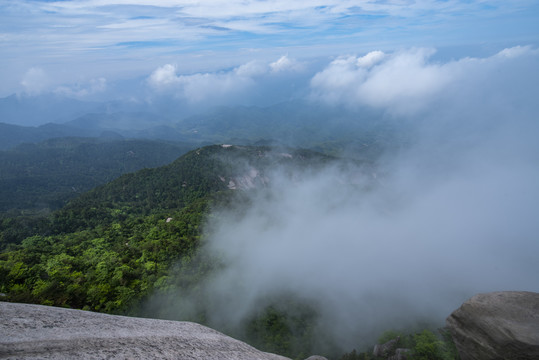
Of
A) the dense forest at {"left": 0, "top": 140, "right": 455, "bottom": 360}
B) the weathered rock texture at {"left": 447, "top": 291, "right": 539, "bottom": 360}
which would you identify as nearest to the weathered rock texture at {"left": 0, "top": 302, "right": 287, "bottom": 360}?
the dense forest at {"left": 0, "top": 140, "right": 455, "bottom": 360}

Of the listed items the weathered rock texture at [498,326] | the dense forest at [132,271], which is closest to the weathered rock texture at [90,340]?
the dense forest at [132,271]

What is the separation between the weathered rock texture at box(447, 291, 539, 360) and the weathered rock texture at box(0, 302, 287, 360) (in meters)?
13.7

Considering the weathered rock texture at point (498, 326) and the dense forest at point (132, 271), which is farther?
the dense forest at point (132, 271)

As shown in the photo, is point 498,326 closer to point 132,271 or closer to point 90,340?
point 90,340

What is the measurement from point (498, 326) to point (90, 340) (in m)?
19.2

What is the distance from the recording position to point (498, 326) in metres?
14.4

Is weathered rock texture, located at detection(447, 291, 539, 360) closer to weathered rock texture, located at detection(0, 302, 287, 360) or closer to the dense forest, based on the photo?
weathered rock texture, located at detection(0, 302, 287, 360)

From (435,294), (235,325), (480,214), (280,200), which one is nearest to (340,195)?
(280,200)

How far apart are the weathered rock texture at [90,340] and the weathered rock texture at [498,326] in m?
13.7

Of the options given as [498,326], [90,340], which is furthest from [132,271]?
[498,326]

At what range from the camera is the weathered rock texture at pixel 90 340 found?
573 cm

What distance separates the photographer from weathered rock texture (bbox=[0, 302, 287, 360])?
18.8 feet

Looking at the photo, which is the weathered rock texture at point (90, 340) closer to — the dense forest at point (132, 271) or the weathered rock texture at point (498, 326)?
the dense forest at point (132, 271)

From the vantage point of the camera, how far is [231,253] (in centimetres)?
5400
